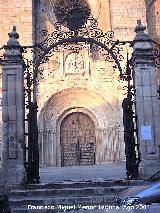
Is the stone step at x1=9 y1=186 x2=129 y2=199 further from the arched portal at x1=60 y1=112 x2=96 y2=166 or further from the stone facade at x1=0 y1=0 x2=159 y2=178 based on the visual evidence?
the arched portal at x1=60 y1=112 x2=96 y2=166

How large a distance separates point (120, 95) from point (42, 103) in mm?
3787

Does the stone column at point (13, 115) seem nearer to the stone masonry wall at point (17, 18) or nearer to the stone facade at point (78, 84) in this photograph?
the stone facade at point (78, 84)

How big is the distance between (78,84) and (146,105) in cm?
978

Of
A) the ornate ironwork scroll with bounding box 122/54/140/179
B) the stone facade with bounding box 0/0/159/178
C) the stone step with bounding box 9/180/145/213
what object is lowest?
the stone step with bounding box 9/180/145/213

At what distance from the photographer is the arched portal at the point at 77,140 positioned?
1841 centimetres

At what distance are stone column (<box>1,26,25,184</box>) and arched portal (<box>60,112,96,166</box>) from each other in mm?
9523

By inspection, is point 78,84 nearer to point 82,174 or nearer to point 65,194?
point 82,174

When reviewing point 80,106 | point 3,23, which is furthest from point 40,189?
point 3,23

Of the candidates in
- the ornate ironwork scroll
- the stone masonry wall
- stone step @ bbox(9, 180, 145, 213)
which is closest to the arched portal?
the stone masonry wall

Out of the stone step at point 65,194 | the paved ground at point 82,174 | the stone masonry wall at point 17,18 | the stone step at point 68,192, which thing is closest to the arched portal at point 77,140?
the paved ground at point 82,174

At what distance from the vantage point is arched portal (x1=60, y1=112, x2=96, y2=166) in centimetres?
1841

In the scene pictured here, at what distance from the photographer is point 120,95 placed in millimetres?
18328

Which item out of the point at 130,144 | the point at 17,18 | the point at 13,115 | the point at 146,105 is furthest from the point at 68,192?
the point at 17,18

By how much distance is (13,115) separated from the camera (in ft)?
29.8
